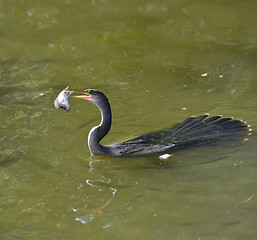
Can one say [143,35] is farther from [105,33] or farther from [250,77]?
[250,77]

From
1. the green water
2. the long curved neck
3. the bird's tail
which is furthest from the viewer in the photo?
the bird's tail

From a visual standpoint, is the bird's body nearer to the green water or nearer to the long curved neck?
the long curved neck

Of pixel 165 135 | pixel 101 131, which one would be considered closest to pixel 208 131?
pixel 165 135

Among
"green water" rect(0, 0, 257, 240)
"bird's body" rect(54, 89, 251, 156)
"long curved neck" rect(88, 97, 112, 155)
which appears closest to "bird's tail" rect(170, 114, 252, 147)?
"bird's body" rect(54, 89, 251, 156)

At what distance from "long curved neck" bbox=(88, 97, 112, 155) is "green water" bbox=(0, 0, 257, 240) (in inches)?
8.1

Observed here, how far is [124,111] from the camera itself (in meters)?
8.66

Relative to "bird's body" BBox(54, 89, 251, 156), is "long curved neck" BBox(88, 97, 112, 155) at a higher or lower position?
higher

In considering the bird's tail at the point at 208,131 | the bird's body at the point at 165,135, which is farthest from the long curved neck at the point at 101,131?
the bird's tail at the point at 208,131

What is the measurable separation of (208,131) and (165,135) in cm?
72

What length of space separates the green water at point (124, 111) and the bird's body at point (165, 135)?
0.70ft

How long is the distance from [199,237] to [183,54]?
6.49 meters

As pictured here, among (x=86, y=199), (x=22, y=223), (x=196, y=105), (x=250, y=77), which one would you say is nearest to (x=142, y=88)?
(x=196, y=105)

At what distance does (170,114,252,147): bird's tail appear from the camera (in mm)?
7473

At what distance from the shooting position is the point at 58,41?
39.2ft
